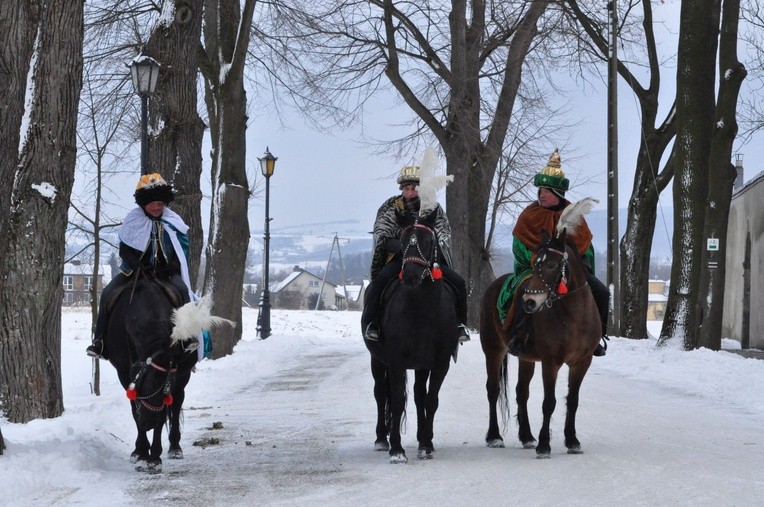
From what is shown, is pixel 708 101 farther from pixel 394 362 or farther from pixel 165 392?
pixel 165 392

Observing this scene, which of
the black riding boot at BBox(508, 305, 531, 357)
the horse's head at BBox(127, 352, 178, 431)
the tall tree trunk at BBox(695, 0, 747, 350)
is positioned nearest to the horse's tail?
the black riding boot at BBox(508, 305, 531, 357)

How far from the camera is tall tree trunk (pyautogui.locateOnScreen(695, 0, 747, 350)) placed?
2388 centimetres

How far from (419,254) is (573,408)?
209 cm

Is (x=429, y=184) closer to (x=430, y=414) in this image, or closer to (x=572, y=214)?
(x=572, y=214)

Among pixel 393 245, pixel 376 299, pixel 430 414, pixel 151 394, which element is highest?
pixel 393 245

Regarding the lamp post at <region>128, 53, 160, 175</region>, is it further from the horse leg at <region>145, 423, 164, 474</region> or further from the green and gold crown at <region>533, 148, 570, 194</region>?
the horse leg at <region>145, 423, 164, 474</region>

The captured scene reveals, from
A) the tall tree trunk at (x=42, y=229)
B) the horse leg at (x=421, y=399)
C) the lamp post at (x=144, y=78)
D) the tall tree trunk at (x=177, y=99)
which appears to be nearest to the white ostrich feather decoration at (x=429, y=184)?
the horse leg at (x=421, y=399)

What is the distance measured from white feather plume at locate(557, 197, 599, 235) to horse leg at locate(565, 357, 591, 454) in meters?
1.31

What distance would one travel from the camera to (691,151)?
2434cm

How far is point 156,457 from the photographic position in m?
9.73

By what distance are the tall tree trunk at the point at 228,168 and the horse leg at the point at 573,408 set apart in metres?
14.3

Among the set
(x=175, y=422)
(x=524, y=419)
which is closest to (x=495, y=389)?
(x=524, y=419)

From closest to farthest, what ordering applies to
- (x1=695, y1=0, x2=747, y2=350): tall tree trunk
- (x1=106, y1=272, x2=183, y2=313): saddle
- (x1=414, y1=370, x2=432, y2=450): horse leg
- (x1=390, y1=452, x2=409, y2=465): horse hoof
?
(x1=390, y1=452, x2=409, y2=465): horse hoof, (x1=106, y1=272, x2=183, y2=313): saddle, (x1=414, y1=370, x2=432, y2=450): horse leg, (x1=695, y1=0, x2=747, y2=350): tall tree trunk

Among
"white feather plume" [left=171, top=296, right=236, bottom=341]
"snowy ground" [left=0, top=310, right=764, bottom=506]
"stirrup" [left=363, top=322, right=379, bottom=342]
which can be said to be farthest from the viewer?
"stirrup" [left=363, top=322, right=379, bottom=342]
